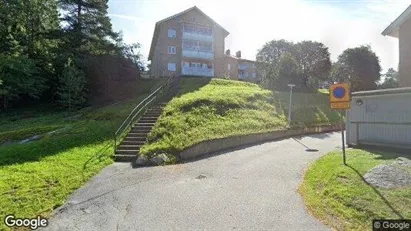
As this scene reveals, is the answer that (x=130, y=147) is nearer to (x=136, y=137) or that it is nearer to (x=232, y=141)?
(x=136, y=137)

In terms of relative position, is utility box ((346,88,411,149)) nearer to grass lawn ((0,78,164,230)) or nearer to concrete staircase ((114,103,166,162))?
concrete staircase ((114,103,166,162))

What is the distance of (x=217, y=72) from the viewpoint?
4603cm

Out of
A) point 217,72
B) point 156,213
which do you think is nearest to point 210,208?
point 156,213

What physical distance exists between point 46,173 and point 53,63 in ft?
76.7

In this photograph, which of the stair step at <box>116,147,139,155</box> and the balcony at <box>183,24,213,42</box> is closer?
the stair step at <box>116,147,139,155</box>

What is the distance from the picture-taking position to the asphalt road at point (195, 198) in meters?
7.13

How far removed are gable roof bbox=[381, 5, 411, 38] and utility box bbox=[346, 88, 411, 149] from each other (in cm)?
632

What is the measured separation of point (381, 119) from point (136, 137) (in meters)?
11.5

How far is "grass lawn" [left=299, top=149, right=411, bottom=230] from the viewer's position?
21.8ft

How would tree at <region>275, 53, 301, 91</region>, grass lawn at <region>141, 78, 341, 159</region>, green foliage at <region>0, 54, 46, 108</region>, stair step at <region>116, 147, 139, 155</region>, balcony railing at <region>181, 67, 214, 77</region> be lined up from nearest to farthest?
1. stair step at <region>116, 147, 139, 155</region>
2. grass lawn at <region>141, 78, 341, 159</region>
3. green foliage at <region>0, 54, 46, 108</region>
4. tree at <region>275, 53, 301, 91</region>
5. balcony railing at <region>181, 67, 214, 77</region>

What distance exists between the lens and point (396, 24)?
18047mm

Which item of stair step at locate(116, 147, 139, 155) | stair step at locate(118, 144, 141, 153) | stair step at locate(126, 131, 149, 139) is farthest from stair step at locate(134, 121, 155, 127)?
stair step at locate(116, 147, 139, 155)

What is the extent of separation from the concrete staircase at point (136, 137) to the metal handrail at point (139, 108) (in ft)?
1.47

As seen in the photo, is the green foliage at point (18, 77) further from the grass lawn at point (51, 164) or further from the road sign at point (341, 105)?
the road sign at point (341, 105)
